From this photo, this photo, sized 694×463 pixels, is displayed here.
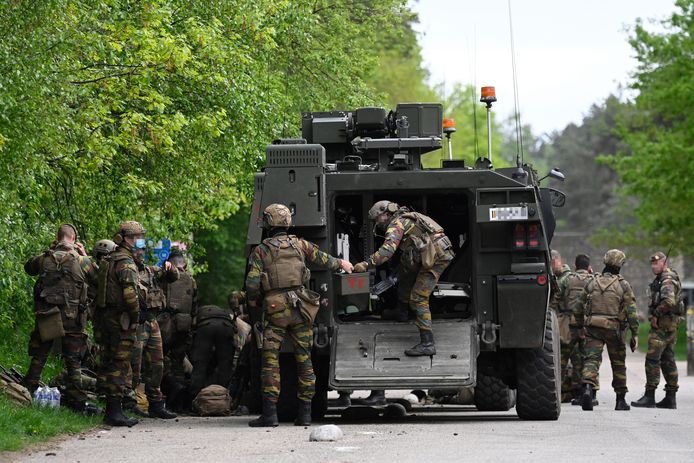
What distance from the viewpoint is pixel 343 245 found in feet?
50.2

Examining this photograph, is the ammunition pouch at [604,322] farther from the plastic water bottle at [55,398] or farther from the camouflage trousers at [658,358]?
the plastic water bottle at [55,398]

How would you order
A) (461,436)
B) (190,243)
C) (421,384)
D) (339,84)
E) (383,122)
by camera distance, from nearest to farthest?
(461,436) < (421,384) < (383,122) < (190,243) < (339,84)

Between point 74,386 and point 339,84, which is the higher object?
point 339,84

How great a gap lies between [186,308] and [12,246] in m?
2.81

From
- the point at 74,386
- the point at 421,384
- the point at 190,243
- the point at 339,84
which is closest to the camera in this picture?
the point at 421,384

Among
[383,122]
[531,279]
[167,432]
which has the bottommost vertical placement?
[167,432]

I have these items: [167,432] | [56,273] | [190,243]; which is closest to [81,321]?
[56,273]

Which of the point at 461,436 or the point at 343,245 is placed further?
the point at 343,245

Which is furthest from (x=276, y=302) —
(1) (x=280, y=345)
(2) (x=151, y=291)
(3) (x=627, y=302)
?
(3) (x=627, y=302)

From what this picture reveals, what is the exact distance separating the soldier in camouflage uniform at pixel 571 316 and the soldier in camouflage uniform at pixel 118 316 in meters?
6.42

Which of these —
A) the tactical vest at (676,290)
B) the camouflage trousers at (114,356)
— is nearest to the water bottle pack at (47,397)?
the camouflage trousers at (114,356)

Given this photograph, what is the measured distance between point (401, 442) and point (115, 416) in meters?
3.35

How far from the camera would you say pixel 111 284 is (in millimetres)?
14836

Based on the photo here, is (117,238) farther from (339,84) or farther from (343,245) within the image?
(339,84)
